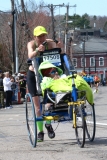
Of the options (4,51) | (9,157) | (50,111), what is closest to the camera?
(9,157)

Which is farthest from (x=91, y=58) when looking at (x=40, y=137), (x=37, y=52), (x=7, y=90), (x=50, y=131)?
(x=37, y=52)

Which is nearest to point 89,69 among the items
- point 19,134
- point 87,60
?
point 87,60

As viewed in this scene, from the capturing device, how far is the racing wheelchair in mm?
7996

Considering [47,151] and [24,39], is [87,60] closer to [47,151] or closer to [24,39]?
[24,39]

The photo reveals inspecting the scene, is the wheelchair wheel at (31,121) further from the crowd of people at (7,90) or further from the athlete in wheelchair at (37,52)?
the crowd of people at (7,90)

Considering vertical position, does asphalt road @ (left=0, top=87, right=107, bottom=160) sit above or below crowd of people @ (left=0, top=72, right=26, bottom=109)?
above

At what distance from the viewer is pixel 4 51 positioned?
51.6 metres

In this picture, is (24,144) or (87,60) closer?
(24,144)

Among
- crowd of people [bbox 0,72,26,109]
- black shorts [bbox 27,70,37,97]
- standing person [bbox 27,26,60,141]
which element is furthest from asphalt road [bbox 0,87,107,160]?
crowd of people [bbox 0,72,26,109]

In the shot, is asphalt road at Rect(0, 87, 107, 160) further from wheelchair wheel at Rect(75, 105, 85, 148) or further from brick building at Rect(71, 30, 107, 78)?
brick building at Rect(71, 30, 107, 78)

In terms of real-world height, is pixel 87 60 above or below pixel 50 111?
below

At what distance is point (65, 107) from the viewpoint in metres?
8.30

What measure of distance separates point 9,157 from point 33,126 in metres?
1.19

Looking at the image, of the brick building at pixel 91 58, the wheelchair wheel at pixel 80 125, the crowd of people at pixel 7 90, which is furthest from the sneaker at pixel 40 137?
the brick building at pixel 91 58
